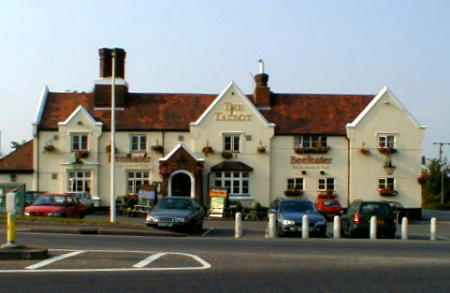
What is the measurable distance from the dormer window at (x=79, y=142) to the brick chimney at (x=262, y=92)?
1184 centimetres

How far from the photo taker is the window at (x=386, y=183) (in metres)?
51.2

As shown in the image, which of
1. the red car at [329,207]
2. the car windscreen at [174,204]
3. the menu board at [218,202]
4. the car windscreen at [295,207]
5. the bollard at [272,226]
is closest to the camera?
the bollard at [272,226]

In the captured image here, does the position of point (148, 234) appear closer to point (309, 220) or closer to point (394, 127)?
point (309, 220)

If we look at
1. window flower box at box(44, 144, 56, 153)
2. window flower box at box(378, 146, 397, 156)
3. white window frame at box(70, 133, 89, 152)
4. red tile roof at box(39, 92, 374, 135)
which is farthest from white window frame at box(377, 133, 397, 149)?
window flower box at box(44, 144, 56, 153)

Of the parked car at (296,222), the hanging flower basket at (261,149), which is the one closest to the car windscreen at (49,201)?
the parked car at (296,222)

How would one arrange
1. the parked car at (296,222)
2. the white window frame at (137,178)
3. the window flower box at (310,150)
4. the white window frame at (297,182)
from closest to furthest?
1. the parked car at (296,222)
2. the white window frame at (137,178)
3. the window flower box at (310,150)
4. the white window frame at (297,182)

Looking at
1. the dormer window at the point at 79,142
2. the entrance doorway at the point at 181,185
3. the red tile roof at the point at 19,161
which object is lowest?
A: the entrance doorway at the point at 181,185

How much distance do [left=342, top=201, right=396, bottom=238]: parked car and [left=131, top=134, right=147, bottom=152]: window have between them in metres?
22.0

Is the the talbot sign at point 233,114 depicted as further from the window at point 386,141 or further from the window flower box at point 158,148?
the window at point 386,141

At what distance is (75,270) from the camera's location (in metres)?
14.1

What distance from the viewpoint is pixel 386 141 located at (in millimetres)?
51344

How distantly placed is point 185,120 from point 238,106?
147 inches

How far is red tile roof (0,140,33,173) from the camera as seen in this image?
2004 inches

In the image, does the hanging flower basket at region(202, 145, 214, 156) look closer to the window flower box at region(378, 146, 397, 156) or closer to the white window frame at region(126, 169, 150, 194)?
the white window frame at region(126, 169, 150, 194)
